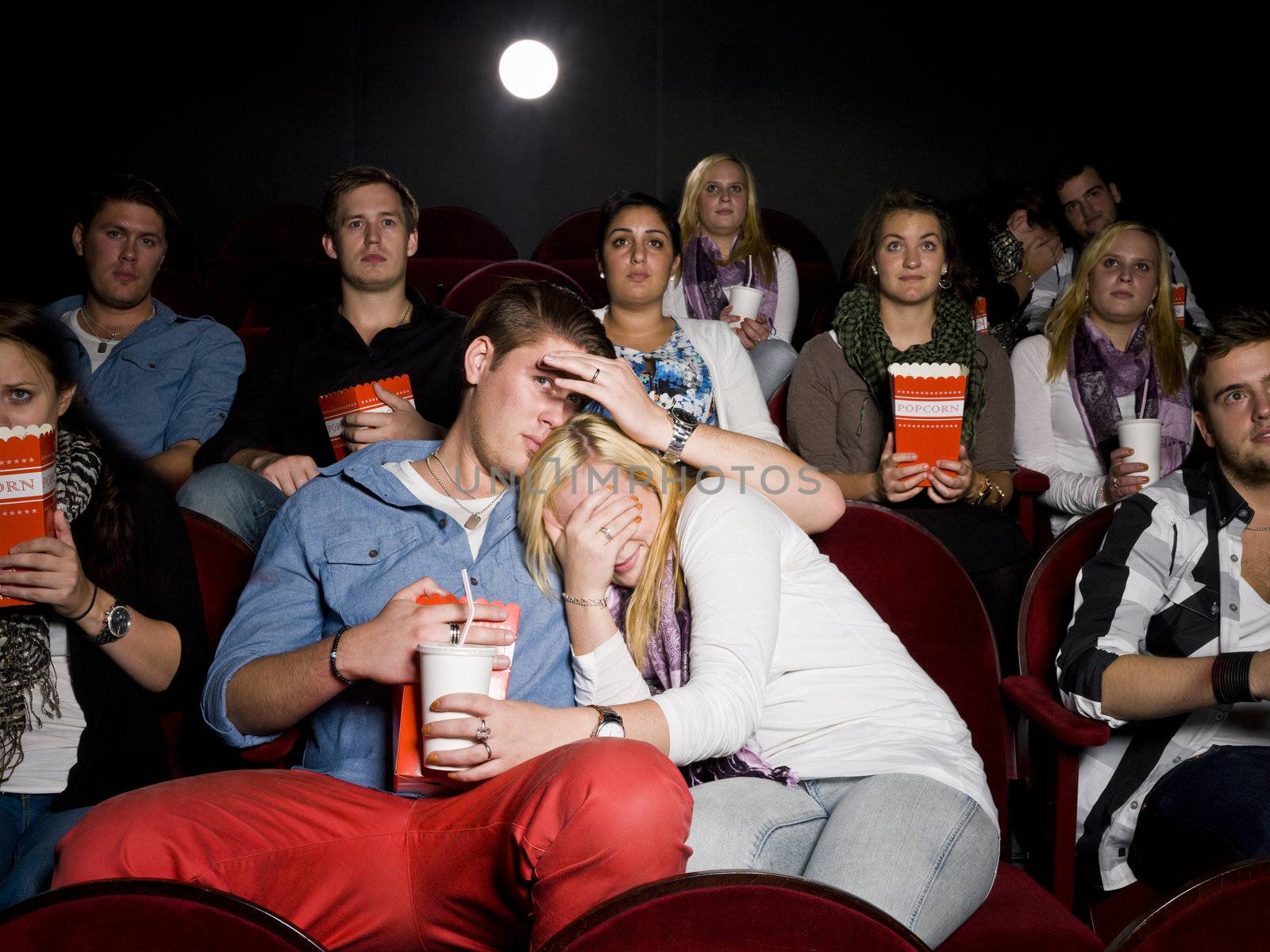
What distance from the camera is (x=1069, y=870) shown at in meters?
1.49

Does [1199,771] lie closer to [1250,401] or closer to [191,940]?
[1250,401]

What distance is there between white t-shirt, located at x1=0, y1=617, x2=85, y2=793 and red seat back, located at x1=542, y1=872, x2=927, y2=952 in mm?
987

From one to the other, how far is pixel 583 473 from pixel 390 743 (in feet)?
1.55

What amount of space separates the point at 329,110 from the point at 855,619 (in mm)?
5186

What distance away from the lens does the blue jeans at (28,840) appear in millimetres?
1275

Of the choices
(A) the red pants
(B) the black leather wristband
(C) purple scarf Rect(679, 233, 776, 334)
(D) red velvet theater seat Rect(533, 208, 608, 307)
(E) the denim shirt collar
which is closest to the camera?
(A) the red pants

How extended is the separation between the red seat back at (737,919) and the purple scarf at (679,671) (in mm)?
524

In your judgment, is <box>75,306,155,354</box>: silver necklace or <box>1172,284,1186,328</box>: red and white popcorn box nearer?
<box>75,306,155,354</box>: silver necklace

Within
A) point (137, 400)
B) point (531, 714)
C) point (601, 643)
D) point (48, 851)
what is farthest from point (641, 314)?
point (48, 851)

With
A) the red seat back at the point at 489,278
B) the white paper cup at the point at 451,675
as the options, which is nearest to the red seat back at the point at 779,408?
the red seat back at the point at 489,278

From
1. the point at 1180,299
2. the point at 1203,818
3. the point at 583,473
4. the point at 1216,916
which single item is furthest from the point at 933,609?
the point at 1180,299

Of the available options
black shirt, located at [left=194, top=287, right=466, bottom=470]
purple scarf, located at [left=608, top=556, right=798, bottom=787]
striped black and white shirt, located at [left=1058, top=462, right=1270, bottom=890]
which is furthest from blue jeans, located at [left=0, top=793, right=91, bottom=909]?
striped black and white shirt, located at [left=1058, top=462, right=1270, bottom=890]

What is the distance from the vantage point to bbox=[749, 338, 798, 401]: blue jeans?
3.13m

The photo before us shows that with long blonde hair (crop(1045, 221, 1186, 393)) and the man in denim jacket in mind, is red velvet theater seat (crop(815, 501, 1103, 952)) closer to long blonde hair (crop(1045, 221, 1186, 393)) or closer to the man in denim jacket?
the man in denim jacket
